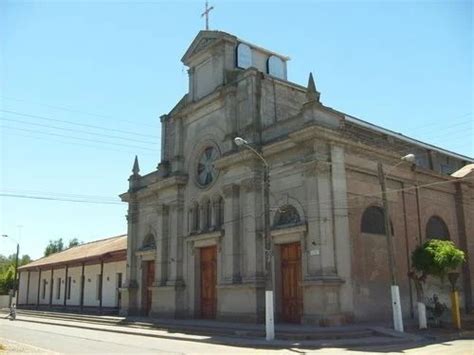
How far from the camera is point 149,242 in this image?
34312 millimetres

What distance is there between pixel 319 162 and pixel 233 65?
10.1m

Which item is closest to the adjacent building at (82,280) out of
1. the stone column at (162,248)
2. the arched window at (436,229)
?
the stone column at (162,248)

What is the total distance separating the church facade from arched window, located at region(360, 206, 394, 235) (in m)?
0.06

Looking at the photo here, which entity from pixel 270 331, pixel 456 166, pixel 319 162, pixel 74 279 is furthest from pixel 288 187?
pixel 74 279

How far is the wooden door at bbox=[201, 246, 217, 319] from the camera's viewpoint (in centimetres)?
2794

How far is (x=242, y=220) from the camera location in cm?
2569

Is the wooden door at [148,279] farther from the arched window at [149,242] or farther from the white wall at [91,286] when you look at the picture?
the white wall at [91,286]

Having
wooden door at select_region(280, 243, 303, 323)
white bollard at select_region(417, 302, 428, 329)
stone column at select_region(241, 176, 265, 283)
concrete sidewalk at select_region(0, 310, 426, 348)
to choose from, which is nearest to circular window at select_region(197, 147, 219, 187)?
stone column at select_region(241, 176, 265, 283)

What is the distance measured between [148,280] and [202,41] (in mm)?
15967

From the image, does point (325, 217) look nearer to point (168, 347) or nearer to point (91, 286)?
point (168, 347)

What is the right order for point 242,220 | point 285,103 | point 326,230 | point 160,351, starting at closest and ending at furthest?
point 160,351 → point 326,230 → point 242,220 → point 285,103

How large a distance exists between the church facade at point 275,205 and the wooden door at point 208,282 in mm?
88

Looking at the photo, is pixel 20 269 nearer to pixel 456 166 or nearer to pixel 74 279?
pixel 74 279

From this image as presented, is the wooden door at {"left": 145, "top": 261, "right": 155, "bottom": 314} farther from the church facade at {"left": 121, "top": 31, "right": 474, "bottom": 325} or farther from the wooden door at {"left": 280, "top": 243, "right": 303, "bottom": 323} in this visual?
the wooden door at {"left": 280, "top": 243, "right": 303, "bottom": 323}
